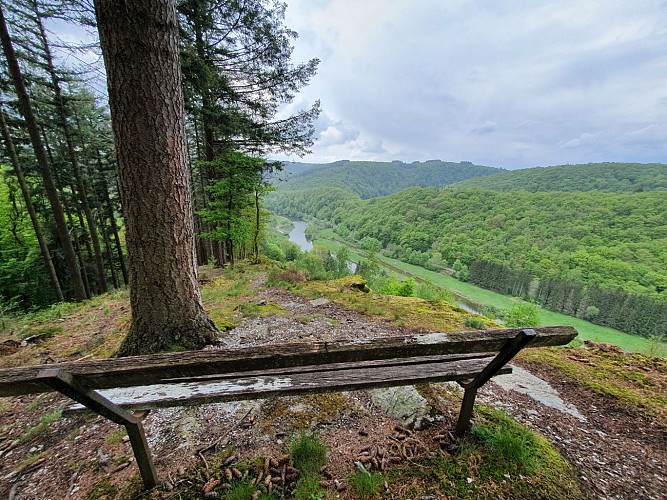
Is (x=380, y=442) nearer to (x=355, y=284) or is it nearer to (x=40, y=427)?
(x=40, y=427)

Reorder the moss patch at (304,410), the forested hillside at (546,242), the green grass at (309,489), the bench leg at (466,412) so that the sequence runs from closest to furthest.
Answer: the green grass at (309,489) → the bench leg at (466,412) → the moss patch at (304,410) → the forested hillside at (546,242)

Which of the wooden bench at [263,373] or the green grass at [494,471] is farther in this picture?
the green grass at [494,471]

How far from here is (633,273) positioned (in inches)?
2079

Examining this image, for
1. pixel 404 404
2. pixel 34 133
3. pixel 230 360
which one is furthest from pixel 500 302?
pixel 34 133

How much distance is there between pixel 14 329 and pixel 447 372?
328 inches

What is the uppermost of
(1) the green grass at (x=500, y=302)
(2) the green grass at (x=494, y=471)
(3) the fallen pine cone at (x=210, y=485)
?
A: (2) the green grass at (x=494, y=471)

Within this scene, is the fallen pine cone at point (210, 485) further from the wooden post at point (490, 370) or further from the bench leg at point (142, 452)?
the wooden post at point (490, 370)

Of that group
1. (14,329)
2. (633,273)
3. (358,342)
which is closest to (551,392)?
(358,342)

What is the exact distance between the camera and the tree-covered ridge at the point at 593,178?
10941cm

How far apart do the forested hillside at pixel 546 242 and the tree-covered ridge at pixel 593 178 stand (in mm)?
35668

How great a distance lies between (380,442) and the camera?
2.27 meters

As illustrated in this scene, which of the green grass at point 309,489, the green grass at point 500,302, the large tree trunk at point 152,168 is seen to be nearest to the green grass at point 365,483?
the green grass at point 309,489

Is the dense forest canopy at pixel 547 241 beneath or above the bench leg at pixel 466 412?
→ beneath

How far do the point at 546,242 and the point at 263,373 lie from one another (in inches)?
3538
